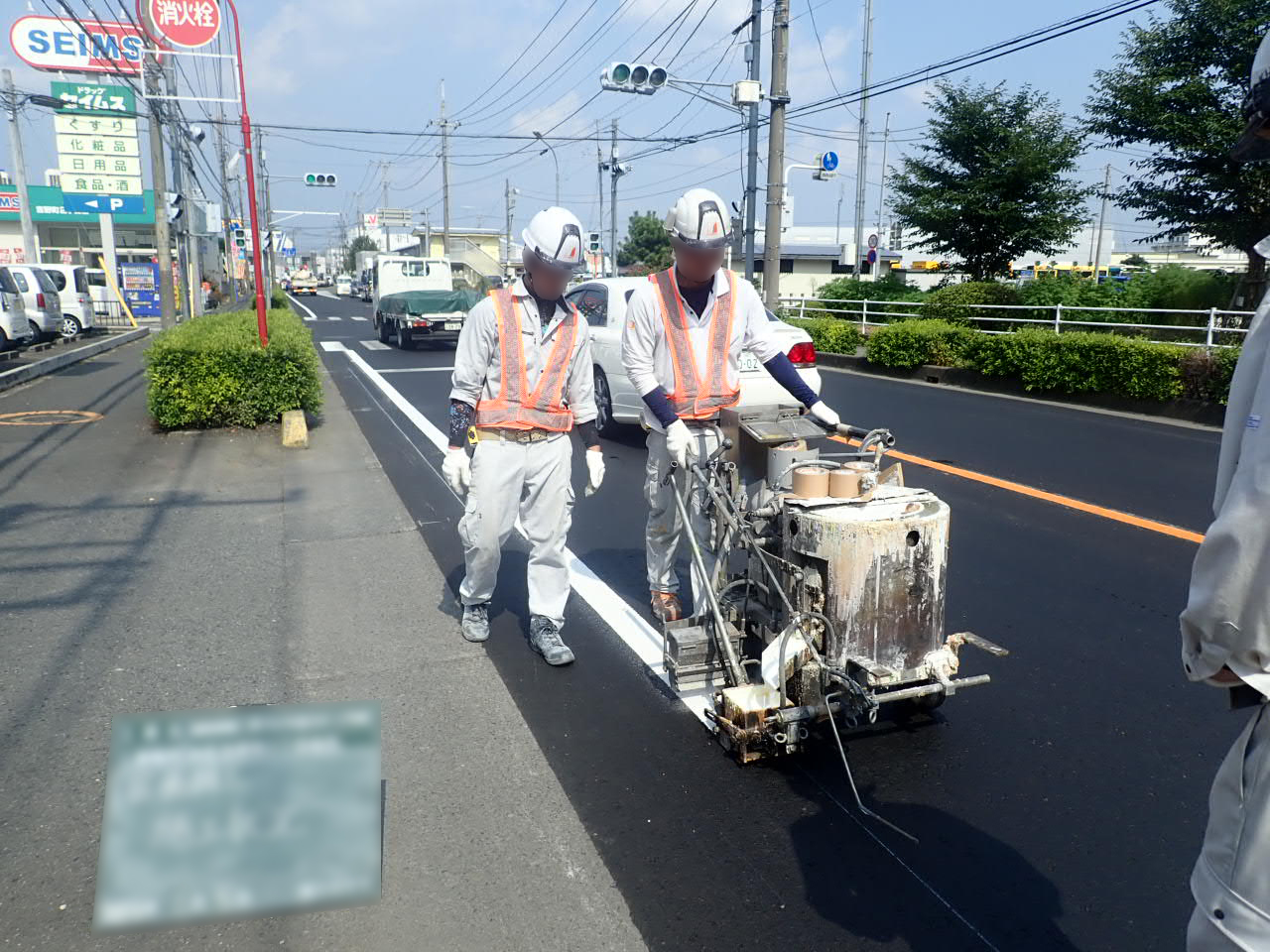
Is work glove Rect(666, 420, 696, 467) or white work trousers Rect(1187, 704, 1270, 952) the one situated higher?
work glove Rect(666, 420, 696, 467)

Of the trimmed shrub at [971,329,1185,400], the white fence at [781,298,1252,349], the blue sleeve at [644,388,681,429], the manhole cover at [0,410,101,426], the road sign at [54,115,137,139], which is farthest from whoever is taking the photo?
the road sign at [54,115,137,139]

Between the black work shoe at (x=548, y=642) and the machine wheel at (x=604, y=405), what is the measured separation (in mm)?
5755

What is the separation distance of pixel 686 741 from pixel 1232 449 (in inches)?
96.7

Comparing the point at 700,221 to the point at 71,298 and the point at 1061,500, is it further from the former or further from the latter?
the point at 71,298

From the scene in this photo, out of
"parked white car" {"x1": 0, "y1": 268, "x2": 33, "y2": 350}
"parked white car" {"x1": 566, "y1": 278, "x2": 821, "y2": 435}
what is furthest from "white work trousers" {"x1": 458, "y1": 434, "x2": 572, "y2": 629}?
"parked white car" {"x1": 0, "y1": 268, "x2": 33, "y2": 350}

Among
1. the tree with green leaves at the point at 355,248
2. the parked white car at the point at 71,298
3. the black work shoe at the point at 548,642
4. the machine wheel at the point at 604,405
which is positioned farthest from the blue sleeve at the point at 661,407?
the tree with green leaves at the point at 355,248

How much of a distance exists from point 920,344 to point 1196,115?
712cm

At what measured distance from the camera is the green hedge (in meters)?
10.3

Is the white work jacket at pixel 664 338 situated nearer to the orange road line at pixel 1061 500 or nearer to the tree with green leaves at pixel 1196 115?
the orange road line at pixel 1061 500

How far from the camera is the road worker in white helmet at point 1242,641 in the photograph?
60.3 inches

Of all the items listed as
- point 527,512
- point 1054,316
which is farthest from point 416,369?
point 527,512

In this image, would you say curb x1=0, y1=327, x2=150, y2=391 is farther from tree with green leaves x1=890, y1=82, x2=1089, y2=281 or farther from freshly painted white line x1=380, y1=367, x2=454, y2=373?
tree with green leaves x1=890, y1=82, x2=1089, y2=281

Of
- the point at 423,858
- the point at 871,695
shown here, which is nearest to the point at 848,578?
the point at 871,695

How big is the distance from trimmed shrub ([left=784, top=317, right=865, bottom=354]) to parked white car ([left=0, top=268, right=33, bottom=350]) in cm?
1521
